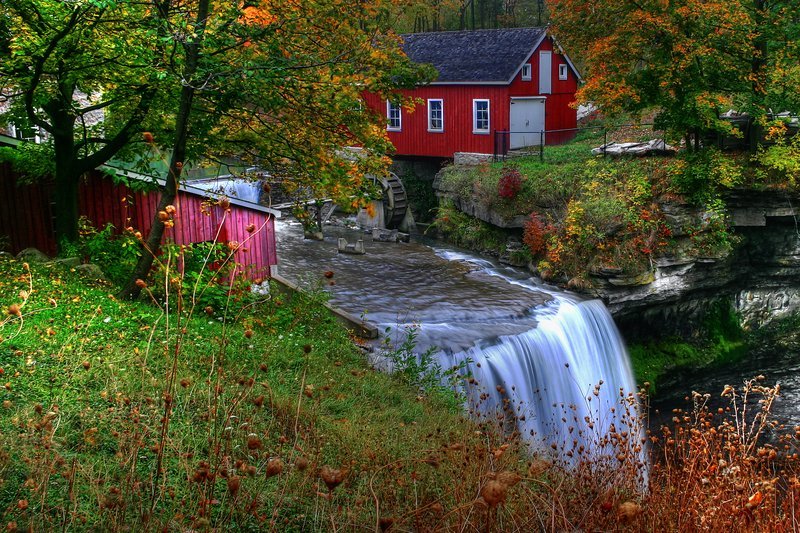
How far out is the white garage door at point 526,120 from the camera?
30691 mm

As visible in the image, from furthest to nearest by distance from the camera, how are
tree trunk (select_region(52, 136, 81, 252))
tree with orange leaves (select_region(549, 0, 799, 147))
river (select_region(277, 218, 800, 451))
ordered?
1. tree with orange leaves (select_region(549, 0, 799, 147))
2. river (select_region(277, 218, 800, 451))
3. tree trunk (select_region(52, 136, 81, 252))

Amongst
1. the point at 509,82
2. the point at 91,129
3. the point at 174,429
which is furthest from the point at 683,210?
the point at 174,429

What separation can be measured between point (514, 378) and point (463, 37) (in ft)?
74.2

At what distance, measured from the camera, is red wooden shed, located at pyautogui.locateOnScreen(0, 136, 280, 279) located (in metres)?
14.4

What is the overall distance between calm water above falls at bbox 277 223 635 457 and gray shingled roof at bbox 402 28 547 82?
9616 mm

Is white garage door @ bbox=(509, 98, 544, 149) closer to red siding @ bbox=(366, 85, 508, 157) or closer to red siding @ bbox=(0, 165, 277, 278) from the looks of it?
red siding @ bbox=(366, 85, 508, 157)

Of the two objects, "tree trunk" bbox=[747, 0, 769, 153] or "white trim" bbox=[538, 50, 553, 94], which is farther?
"white trim" bbox=[538, 50, 553, 94]

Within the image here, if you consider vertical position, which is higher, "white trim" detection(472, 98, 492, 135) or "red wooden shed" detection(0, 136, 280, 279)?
"white trim" detection(472, 98, 492, 135)

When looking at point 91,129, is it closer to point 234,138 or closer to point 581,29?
point 234,138

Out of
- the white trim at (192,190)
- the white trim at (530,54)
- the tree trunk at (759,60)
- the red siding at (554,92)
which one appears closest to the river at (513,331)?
the white trim at (192,190)

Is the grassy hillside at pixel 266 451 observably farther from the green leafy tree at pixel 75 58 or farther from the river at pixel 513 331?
the river at pixel 513 331

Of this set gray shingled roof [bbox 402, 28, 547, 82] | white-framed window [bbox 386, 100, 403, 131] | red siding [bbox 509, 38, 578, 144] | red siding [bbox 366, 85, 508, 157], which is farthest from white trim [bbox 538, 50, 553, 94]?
white-framed window [bbox 386, 100, 403, 131]

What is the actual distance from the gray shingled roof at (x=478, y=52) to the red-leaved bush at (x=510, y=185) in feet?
22.4

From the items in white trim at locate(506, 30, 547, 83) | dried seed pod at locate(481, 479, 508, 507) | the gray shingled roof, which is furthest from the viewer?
the gray shingled roof
